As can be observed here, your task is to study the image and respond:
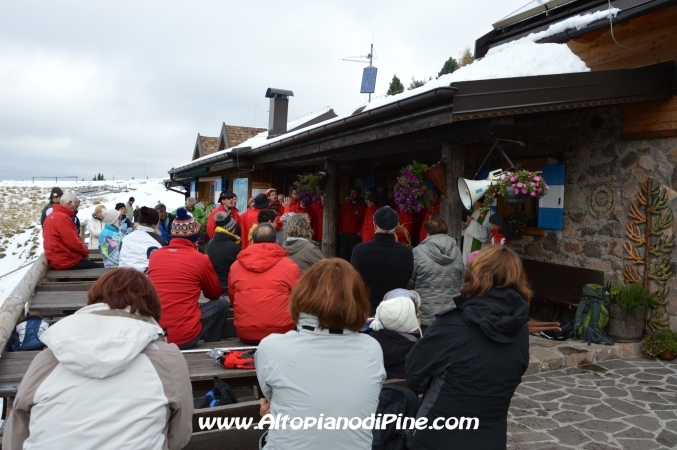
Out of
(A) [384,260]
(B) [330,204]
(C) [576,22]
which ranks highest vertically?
(C) [576,22]

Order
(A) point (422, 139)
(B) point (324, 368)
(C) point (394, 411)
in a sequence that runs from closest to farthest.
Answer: (B) point (324, 368) → (C) point (394, 411) → (A) point (422, 139)

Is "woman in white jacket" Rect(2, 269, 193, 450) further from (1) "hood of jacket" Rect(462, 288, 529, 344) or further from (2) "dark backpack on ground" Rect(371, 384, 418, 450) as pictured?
(1) "hood of jacket" Rect(462, 288, 529, 344)

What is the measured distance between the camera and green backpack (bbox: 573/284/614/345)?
573 centimetres

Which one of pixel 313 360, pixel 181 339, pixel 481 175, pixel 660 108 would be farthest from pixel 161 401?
pixel 481 175

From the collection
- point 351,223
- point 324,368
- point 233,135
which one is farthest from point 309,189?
point 233,135

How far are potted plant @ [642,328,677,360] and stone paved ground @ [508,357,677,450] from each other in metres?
0.15

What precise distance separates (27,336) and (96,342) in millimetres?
2626

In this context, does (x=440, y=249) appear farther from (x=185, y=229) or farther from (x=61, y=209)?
(x=61, y=209)

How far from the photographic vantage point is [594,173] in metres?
6.31

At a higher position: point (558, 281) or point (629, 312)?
point (558, 281)

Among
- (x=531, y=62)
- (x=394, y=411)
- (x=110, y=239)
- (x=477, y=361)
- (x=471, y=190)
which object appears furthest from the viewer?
(x=110, y=239)

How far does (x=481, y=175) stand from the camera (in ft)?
26.1

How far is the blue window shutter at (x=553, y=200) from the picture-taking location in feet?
21.6

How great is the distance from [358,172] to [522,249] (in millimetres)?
4568
